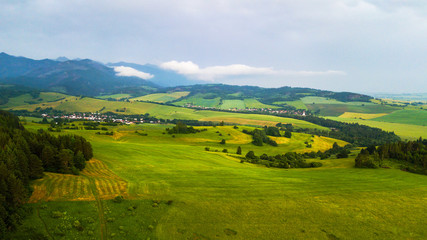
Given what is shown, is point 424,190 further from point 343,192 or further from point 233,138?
point 233,138

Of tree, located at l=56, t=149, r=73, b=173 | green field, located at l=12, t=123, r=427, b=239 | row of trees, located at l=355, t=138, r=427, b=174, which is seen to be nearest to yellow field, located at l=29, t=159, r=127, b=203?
green field, located at l=12, t=123, r=427, b=239

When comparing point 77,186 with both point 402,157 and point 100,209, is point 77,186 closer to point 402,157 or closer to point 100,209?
point 100,209

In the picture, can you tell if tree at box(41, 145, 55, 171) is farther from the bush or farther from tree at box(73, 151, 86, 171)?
the bush

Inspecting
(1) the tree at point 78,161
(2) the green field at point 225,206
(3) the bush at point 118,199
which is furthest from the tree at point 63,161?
(3) the bush at point 118,199

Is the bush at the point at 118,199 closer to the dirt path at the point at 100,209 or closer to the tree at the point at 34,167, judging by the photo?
the dirt path at the point at 100,209

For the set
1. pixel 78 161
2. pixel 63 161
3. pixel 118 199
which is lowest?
pixel 118 199

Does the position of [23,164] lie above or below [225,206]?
above

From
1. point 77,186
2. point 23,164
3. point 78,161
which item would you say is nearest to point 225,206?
point 77,186
